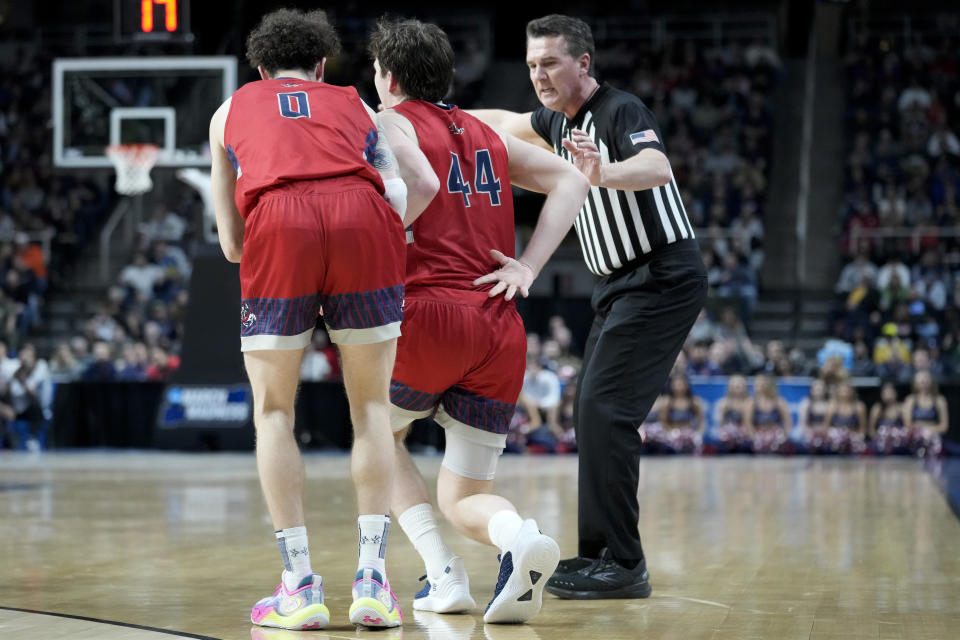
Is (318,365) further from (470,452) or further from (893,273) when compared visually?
(470,452)

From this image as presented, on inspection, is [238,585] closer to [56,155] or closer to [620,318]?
[620,318]

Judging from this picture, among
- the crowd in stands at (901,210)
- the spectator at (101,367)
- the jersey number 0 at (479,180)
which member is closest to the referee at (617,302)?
the jersey number 0 at (479,180)

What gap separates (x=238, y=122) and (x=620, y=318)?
1.58 metres

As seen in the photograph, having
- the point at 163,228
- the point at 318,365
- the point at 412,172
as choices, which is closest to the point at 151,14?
the point at 318,365

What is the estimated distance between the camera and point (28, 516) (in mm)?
6707

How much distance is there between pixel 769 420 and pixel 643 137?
950 centimetres

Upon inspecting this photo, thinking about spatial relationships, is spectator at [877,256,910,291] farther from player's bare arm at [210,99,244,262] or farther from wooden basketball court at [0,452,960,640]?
player's bare arm at [210,99,244,262]

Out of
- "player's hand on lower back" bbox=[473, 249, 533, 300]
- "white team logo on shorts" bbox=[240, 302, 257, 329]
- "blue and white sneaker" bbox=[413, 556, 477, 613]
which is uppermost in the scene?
"player's hand on lower back" bbox=[473, 249, 533, 300]

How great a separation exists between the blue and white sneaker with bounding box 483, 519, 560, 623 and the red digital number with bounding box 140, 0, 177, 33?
8544 mm

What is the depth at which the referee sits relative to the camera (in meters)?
4.25

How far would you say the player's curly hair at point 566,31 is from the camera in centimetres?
436

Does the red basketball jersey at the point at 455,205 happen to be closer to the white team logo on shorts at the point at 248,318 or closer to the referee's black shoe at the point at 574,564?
the white team logo on shorts at the point at 248,318

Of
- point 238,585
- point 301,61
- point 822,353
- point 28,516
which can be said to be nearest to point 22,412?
point 28,516

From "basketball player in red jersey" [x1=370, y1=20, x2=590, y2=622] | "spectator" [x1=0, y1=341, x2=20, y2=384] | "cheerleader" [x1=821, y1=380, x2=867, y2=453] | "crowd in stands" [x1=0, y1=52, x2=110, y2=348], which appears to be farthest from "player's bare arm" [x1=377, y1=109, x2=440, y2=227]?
"crowd in stands" [x1=0, y1=52, x2=110, y2=348]
